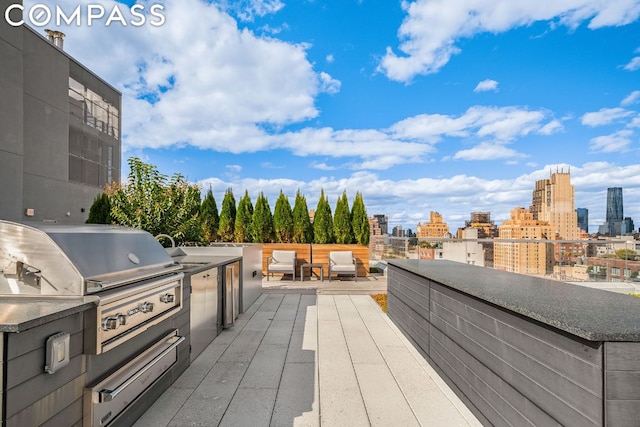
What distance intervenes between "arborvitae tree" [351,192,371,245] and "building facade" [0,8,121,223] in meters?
7.73

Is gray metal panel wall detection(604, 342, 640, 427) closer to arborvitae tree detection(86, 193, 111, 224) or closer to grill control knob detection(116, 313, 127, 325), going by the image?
grill control knob detection(116, 313, 127, 325)

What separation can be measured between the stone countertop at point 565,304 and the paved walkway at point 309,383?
85cm

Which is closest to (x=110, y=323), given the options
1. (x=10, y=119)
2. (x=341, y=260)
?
(x=341, y=260)

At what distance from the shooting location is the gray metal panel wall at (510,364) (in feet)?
4.31

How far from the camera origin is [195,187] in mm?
5371

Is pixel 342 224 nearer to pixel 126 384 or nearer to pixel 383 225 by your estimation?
pixel 126 384

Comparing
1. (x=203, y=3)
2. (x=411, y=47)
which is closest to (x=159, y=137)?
(x=203, y=3)

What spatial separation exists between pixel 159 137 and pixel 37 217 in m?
4.30

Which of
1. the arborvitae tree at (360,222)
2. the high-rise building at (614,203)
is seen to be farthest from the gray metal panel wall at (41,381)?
the high-rise building at (614,203)

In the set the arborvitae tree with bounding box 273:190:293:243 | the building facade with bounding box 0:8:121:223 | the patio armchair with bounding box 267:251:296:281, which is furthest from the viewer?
the arborvitae tree with bounding box 273:190:293:243

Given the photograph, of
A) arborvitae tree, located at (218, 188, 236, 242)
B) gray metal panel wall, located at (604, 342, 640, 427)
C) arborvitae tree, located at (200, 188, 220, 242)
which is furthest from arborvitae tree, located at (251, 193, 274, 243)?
gray metal panel wall, located at (604, 342, 640, 427)

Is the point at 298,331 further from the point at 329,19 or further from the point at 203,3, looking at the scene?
the point at 329,19

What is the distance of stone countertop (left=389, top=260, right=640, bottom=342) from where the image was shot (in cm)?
125

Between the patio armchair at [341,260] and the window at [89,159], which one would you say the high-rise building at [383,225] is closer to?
the patio armchair at [341,260]
